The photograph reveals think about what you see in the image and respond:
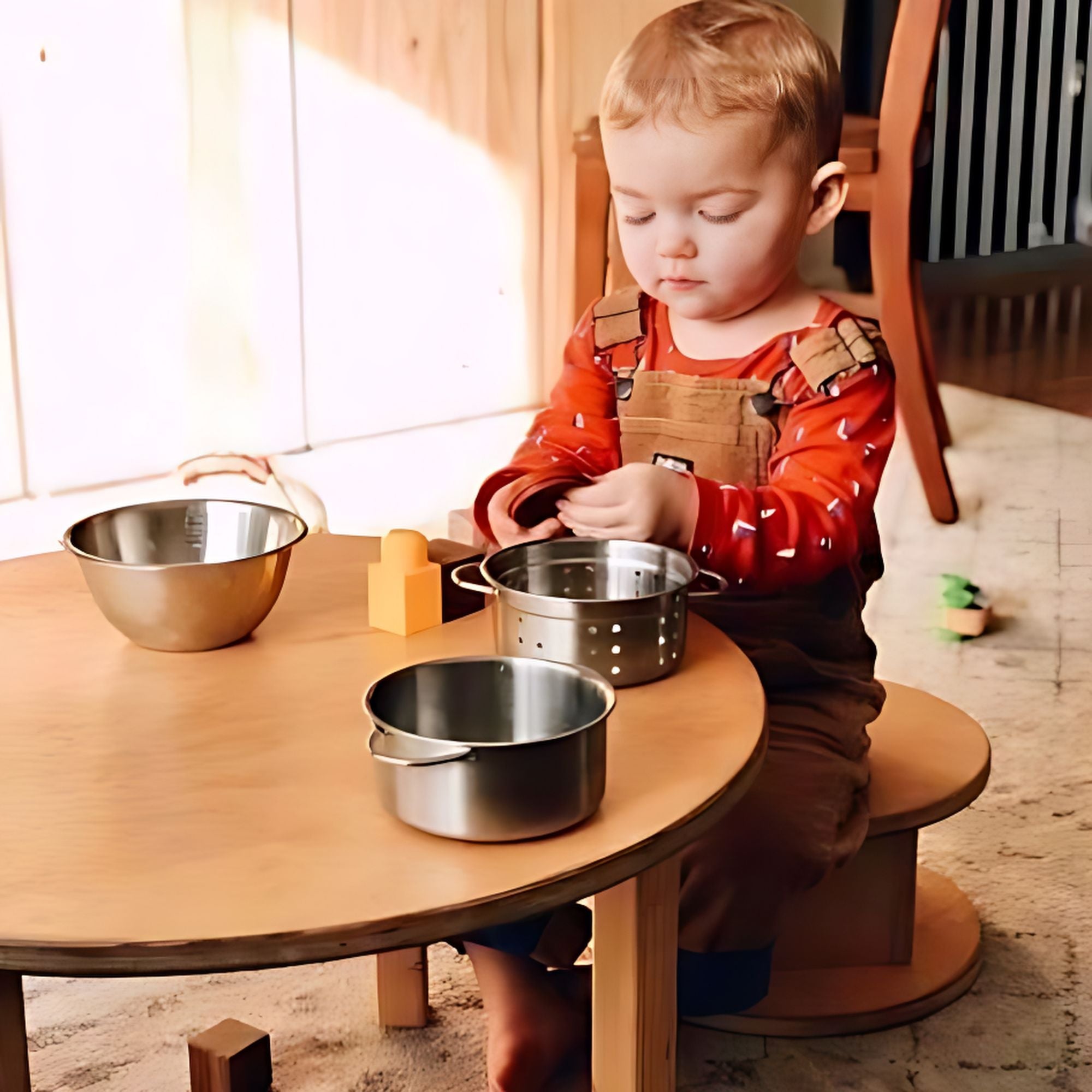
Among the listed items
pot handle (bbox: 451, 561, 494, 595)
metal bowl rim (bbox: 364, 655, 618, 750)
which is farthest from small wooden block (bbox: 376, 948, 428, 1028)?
metal bowl rim (bbox: 364, 655, 618, 750)

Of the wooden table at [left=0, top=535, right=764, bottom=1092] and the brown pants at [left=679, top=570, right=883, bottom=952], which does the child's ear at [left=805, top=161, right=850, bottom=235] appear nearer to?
the brown pants at [left=679, top=570, right=883, bottom=952]

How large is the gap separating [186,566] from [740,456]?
0.54m

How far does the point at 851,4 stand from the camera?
1613 mm

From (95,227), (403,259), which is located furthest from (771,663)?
(95,227)

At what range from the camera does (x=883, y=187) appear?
1812 mm

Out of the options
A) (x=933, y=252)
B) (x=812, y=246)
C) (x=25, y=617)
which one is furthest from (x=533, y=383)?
(x=25, y=617)

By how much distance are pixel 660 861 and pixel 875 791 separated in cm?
61

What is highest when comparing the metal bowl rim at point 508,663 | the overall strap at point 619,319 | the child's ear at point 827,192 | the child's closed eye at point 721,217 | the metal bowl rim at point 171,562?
the child's ear at point 827,192

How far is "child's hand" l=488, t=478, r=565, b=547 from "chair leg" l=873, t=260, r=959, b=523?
0.72 meters

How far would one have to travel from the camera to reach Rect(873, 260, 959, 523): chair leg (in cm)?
185

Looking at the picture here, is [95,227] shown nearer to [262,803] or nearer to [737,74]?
[737,74]

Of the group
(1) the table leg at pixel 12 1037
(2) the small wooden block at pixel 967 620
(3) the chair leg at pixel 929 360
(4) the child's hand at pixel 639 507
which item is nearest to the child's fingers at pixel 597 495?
(4) the child's hand at pixel 639 507

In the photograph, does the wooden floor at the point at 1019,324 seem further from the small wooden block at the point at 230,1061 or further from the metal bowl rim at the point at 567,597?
the small wooden block at the point at 230,1061

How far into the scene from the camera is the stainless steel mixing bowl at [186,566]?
96 cm
